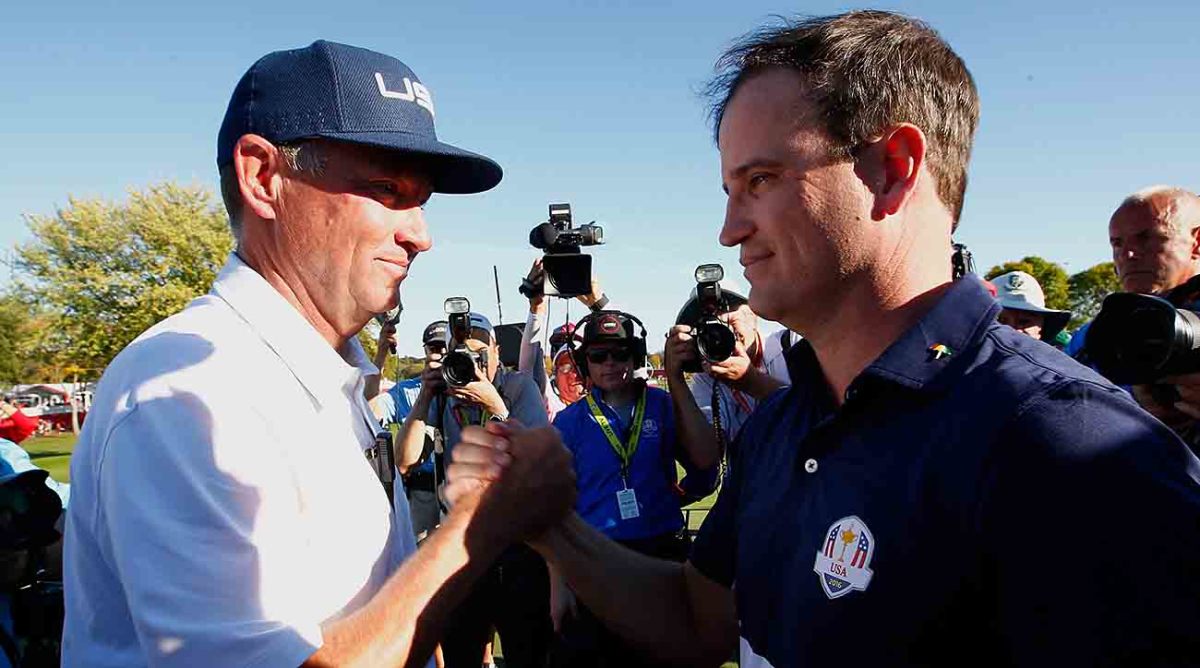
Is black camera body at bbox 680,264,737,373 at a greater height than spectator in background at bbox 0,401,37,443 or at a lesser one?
greater

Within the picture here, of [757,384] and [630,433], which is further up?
[757,384]

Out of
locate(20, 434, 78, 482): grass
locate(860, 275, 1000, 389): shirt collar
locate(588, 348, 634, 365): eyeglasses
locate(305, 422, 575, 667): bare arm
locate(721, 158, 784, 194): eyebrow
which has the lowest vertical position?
locate(20, 434, 78, 482): grass

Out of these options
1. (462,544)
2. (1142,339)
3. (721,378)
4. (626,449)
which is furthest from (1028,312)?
(462,544)

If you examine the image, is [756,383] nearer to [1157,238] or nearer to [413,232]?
[1157,238]

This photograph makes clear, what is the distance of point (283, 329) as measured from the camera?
1665 millimetres

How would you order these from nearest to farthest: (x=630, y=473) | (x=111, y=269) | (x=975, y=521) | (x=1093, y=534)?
1. (x=1093, y=534)
2. (x=975, y=521)
3. (x=630, y=473)
4. (x=111, y=269)

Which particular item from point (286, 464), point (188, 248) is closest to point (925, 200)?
point (286, 464)

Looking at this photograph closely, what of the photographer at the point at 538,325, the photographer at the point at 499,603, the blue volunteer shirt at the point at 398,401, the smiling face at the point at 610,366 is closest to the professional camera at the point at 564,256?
the photographer at the point at 538,325

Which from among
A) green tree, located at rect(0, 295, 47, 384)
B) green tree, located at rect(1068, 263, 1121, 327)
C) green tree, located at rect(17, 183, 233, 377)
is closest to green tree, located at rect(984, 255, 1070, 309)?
green tree, located at rect(1068, 263, 1121, 327)

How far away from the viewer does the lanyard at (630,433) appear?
446 centimetres

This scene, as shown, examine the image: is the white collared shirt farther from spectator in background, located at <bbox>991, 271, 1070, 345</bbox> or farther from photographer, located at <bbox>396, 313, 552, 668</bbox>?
spectator in background, located at <bbox>991, 271, 1070, 345</bbox>

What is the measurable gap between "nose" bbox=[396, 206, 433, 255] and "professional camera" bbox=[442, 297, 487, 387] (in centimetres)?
275

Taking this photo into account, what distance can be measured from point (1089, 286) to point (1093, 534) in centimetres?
6226

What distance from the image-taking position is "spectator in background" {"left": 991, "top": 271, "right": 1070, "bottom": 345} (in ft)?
19.6
